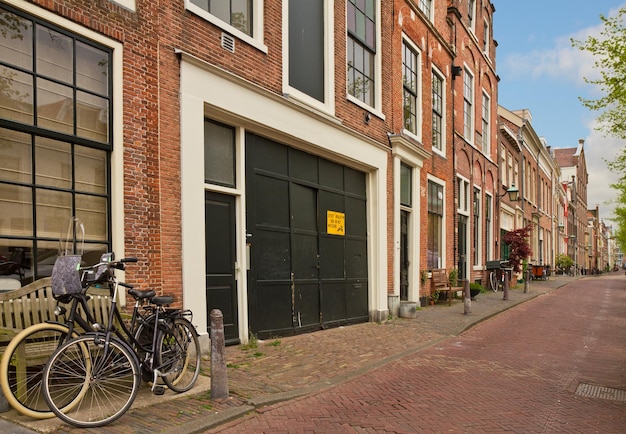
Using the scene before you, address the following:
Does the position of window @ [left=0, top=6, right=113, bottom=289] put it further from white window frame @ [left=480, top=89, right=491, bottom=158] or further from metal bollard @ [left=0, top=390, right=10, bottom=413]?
white window frame @ [left=480, top=89, right=491, bottom=158]

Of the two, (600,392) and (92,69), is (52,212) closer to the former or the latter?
(92,69)

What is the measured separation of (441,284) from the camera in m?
15.9

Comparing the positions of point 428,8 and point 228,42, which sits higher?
point 428,8

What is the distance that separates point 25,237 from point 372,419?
3929 millimetres

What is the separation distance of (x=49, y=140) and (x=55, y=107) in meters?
0.38

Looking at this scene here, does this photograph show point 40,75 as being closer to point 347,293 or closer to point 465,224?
point 347,293

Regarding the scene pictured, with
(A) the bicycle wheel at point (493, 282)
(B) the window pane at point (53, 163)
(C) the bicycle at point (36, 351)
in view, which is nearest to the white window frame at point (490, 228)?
(A) the bicycle wheel at point (493, 282)

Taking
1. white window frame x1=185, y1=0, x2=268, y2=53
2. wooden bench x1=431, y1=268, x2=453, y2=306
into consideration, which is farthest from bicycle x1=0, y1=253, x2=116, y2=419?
wooden bench x1=431, y1=268, x2=453, y2=306

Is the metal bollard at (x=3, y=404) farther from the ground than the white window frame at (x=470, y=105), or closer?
closer

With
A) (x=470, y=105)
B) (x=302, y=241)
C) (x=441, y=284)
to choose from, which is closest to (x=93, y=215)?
(x=302, y=241)

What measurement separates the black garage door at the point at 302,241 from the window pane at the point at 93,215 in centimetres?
261

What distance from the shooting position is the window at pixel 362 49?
451 inches

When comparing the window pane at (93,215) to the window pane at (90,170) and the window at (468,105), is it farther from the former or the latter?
the window at (468,105)

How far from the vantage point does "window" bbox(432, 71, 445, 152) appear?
54.2ft
